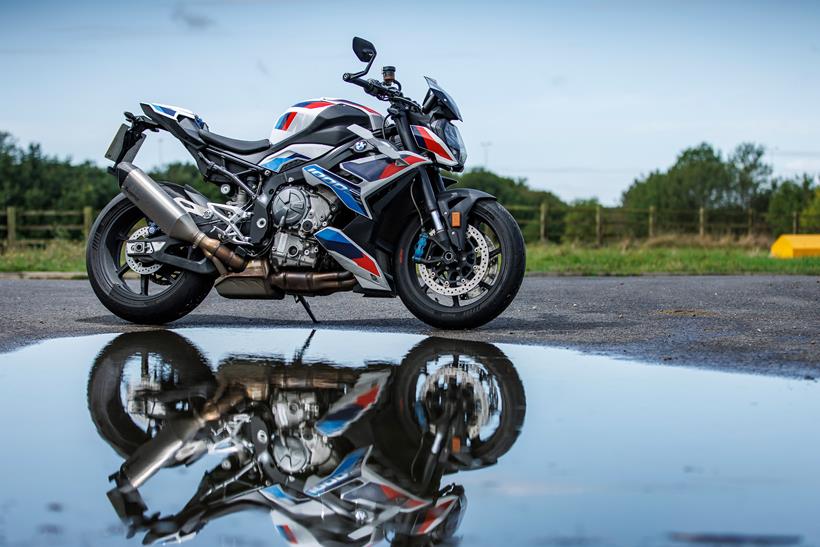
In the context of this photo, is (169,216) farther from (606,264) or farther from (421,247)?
(606,264)

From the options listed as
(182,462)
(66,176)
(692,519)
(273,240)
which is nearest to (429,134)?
(273,240)

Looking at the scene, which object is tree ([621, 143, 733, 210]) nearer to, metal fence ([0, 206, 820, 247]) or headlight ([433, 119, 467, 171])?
metal fence ([0, 206, 820, 247])

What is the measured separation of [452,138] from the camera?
7.05 meters

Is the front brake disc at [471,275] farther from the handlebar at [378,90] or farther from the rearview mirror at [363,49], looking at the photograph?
the rearview mirror at [363,49]

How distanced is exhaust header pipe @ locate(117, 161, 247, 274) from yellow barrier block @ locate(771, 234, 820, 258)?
17877mm

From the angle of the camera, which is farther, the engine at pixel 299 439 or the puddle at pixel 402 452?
Result: the engine at pixel 299 439

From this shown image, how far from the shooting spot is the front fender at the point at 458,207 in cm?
682

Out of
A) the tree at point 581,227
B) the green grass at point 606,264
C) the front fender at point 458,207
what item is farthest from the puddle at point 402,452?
the tree at point 581,227

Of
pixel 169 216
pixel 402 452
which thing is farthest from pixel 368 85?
pixel 402 452

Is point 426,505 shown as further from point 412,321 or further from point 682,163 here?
point 682,163

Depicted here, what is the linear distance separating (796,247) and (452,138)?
17427mm

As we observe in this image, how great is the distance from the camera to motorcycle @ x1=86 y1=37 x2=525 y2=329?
22.6 feet

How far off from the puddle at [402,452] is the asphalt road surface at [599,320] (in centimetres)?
71

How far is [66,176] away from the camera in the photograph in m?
64.6
